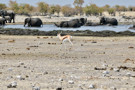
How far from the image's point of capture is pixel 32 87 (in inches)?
370

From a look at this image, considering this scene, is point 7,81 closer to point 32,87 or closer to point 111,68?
point 32,87

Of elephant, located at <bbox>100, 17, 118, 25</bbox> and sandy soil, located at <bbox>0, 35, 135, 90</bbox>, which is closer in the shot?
sandy soil, located at <bbox>0, 35, 135, 90</bbox>

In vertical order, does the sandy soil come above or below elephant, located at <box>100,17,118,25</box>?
above

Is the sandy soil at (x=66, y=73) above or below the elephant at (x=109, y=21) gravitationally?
above

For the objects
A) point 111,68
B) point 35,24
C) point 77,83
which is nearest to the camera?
point 77,83

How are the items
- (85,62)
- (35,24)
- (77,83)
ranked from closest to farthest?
1. (77,83)
2. (85,62)
3. (35,24)

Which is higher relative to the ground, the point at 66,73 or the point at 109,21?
the point at 66,73

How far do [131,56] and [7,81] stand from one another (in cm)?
823

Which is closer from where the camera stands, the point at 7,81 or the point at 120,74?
the point at 7,81

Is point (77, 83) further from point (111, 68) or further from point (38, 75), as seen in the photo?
point (111, 68)

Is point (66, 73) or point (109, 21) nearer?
point (66, 73)

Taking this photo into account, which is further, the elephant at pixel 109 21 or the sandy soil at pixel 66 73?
the elephant at pixel 109 21

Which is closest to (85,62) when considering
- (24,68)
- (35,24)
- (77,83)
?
(24,68)

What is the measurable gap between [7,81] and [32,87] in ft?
4.22
